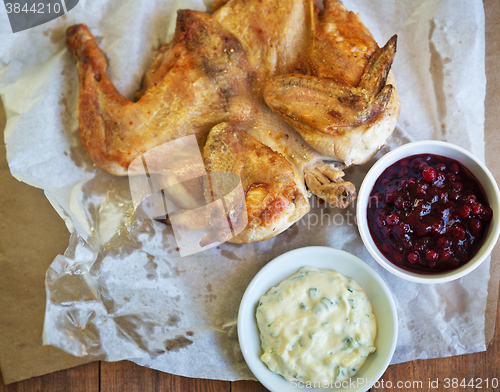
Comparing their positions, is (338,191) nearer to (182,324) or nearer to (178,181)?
(178,181)

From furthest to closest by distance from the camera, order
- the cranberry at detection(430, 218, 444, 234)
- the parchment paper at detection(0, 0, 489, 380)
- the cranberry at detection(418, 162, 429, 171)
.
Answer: the parchment paper at detection(0, 0, 489, 380) → the cranberry at detection(418, 162, 429, 171) → the cranberry at detection(430, 218, 444, 234)

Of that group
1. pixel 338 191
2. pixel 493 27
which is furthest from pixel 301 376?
pixel 493 27

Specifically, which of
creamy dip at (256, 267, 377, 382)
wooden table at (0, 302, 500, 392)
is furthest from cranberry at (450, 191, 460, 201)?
wooden table at (0, 302, 500, 392)

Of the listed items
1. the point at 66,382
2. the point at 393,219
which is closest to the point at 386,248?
the point at 393,219

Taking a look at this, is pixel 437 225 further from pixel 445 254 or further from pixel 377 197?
pixel 377 197

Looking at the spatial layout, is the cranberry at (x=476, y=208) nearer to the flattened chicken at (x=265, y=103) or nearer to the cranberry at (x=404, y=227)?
the cranberry at (x=404, y=227)

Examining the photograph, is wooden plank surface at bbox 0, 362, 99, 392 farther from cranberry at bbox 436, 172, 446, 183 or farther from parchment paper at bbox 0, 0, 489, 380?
cranberry at bbox 436, 172, 446, 183
